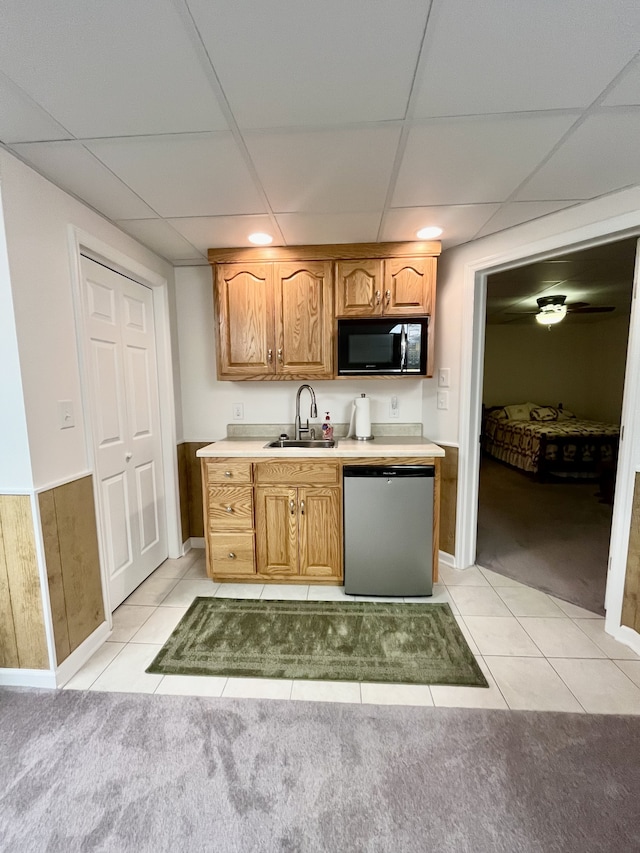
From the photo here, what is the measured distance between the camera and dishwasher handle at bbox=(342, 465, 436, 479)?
213 centimetres

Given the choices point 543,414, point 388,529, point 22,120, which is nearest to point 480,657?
point 388,529

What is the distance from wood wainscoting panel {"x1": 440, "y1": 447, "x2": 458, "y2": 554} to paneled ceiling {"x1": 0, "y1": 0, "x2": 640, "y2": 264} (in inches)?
62.5

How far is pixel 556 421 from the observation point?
5785 millimetres

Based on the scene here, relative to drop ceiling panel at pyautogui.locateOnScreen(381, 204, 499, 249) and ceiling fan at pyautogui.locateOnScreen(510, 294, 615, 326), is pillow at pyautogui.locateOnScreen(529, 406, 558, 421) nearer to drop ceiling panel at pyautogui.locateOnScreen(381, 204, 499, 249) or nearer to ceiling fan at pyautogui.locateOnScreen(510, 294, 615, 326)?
ceiling fan at pyautogui.locateOnScreen(510, 294, 615, 326)

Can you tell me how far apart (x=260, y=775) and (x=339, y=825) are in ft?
1.00

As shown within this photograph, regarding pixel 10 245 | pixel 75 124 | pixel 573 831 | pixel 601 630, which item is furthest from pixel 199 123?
pixel 601 630

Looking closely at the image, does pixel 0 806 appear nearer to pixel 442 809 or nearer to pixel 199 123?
pixel 442 809

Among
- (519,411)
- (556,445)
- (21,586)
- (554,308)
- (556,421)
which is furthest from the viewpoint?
(519,411)

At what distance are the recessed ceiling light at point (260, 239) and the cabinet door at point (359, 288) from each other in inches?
19.0

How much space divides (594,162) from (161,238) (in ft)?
7.67

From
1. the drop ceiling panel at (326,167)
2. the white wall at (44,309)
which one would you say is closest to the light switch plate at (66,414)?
the white wall at (44,309)

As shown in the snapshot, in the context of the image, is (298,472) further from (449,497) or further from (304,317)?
(449,497)

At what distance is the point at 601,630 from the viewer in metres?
1.94

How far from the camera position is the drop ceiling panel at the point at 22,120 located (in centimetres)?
110
